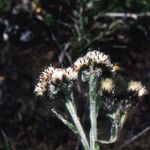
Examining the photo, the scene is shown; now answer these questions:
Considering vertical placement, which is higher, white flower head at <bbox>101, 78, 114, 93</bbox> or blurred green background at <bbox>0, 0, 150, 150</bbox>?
blurred green background at <bbox>0, 0, 150, 150</bbox>

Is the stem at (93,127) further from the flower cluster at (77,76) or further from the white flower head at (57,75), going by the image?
the white flower head at (57,75)

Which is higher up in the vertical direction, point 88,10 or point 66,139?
point 88,10

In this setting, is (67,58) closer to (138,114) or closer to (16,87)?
(16,87)

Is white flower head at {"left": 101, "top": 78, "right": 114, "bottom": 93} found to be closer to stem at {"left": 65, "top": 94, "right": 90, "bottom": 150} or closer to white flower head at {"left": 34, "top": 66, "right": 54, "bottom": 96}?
stem at {"left": 65, "top": 94, "right": 90, "bottom": 150}

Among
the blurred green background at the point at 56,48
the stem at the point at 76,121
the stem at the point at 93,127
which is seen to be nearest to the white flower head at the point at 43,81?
the stem at the point at 76,121

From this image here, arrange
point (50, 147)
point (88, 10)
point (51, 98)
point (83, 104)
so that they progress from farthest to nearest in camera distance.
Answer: point (88, 10) < point (83, 104) < point (50, 147) < point (51, 98)

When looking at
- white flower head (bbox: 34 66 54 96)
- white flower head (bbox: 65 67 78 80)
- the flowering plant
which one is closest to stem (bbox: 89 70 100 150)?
the flowering plant

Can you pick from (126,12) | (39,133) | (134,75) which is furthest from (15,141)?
(126,12)

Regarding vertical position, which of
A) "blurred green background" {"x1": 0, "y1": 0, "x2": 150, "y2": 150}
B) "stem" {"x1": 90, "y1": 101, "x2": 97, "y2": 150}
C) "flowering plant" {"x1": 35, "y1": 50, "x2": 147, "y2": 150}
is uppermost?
"blurred green background" {"x1": 0, "y1": 0, "x2": 150, "y2": 150}
